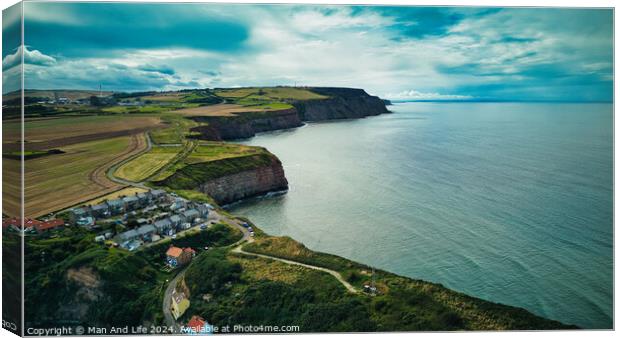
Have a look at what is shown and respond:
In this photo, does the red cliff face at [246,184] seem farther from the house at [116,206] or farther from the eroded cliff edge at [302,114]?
the eroded cliff edge at [302,114]

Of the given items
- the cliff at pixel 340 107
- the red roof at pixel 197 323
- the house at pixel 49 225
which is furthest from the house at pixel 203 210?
the cliff at pixel 340 107

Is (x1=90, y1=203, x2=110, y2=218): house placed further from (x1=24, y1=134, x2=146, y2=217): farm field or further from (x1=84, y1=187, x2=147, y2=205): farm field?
(x1=24, y1=134, x2=146, y2=217): farm field

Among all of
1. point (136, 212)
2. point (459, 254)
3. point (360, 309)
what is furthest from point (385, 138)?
point (360, 309)

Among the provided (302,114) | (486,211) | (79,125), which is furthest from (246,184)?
(302,114)

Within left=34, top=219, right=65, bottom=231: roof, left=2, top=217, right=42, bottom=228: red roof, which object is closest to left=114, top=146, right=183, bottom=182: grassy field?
left=34, top=219, right=65, bottom=231: roof

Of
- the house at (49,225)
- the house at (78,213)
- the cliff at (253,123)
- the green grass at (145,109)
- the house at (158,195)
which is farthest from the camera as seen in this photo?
the cliff at (253,123)

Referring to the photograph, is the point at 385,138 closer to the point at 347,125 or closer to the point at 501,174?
the point at 347,125

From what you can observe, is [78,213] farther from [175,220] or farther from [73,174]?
[175,220]
